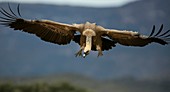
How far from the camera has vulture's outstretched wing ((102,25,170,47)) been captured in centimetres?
526

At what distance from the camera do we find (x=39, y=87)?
21109 mm

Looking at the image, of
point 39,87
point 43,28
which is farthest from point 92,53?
point 43,28

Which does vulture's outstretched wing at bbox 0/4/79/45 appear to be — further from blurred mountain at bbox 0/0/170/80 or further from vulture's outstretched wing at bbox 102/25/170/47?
blurred mountain at bbox 0/0/170/80

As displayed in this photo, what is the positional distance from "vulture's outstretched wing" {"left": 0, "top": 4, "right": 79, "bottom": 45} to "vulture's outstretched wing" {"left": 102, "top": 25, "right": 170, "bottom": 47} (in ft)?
1.51

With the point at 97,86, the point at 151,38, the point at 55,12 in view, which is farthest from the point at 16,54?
the point at 151,38

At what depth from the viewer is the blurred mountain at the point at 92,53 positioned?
35.0 meters

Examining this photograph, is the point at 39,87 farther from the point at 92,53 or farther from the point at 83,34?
the point at 83,34

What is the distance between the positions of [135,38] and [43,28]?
1015mm

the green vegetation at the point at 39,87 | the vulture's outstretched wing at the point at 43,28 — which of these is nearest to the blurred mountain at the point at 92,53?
the green vegetation at the point at 39,87

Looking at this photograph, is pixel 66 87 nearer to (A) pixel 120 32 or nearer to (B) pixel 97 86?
(B) pixel 97 86

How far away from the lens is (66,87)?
2198cm

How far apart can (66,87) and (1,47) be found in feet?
51.1

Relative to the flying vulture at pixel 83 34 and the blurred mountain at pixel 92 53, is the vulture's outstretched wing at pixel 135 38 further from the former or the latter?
the blurred mountain at pixel 92 53

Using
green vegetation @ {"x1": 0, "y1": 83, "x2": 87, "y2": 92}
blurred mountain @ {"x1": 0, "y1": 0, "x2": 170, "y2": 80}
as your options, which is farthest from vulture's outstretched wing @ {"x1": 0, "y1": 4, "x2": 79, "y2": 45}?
blurred mountain @ {"x1": 0, "y1": 0, "x2": 170, "y2": 80}
